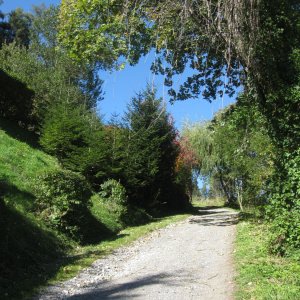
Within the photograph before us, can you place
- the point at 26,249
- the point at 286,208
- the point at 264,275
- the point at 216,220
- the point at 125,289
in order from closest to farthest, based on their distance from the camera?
the point at 125,289 → the point at 264,275 → the point at 286,208 → the point at 26,249 → the point at 216,220

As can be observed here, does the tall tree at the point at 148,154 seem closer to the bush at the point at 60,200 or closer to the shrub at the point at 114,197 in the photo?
the shrub at the point at 114,197

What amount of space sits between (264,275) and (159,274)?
2.20 m

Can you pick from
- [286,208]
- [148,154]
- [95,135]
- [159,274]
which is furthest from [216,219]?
Answer: [159,274]

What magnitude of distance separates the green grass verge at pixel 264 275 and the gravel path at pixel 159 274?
0.89 ft

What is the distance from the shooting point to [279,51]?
10.2 m

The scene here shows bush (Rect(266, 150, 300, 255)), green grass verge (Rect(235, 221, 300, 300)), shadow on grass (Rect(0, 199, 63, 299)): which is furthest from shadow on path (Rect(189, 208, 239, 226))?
shadow on grass (Rect(0, 199, 63, 299))

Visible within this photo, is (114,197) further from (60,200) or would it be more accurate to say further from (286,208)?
(286,208)

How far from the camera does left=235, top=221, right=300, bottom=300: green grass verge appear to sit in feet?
22.2

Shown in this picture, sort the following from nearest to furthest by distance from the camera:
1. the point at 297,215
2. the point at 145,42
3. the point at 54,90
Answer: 1. the point at 297,215
2. the point at 145,42
3. the point at 54,90

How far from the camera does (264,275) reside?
26.3ft

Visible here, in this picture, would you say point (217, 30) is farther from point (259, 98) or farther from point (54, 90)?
point (54, 90)

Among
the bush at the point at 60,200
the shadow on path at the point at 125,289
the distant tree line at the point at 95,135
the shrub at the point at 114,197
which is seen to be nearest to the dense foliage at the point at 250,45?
the shadow on path at the point at 125,289

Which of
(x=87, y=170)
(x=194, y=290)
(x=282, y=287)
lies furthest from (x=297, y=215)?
(x=87, y=170)

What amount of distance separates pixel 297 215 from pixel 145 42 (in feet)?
19.9
